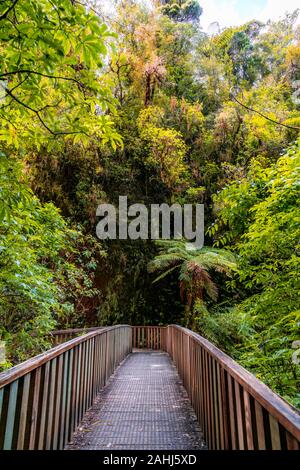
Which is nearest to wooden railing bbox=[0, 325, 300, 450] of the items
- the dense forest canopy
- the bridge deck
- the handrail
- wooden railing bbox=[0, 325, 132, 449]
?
wooden railing bbox=[0, 325, 132, 449]

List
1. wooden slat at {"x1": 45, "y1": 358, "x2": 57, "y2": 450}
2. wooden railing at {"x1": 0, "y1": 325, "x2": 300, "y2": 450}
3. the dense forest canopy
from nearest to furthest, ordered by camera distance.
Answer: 1. wooden railing at {"x1": 0, "y1": 325, "x2": 300, "y2": 450}
2. wooden slat at {"x1": 45, "y1": 358, "x2": 57, "y2": 450}
3. the dense forest canopy

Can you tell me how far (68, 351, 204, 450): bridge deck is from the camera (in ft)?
8.93

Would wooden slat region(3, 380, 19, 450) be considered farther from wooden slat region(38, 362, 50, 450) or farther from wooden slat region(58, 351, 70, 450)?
wooden slat region(58, 351, 70, 450)

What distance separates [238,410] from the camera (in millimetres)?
1771

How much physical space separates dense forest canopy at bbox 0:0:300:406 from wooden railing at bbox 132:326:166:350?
730mm

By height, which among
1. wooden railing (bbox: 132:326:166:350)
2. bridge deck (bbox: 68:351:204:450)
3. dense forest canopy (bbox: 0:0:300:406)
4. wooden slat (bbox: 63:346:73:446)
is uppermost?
dense forest canopy (bbox: 0:0:300:406)

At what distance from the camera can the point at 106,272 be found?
12.9 meters

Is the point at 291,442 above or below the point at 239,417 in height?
above

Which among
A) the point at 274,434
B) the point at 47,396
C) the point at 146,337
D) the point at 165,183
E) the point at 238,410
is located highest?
the point at 165,183

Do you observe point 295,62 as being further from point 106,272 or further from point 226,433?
point 226,433

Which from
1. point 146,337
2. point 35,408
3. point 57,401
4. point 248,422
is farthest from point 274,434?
point 146,337

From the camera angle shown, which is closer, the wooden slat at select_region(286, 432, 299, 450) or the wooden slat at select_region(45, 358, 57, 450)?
the wooden slat at select_region(286, 432, 299, 450)

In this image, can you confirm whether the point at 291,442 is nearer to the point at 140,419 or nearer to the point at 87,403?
the point at 140,419

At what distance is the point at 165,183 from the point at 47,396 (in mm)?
12748
